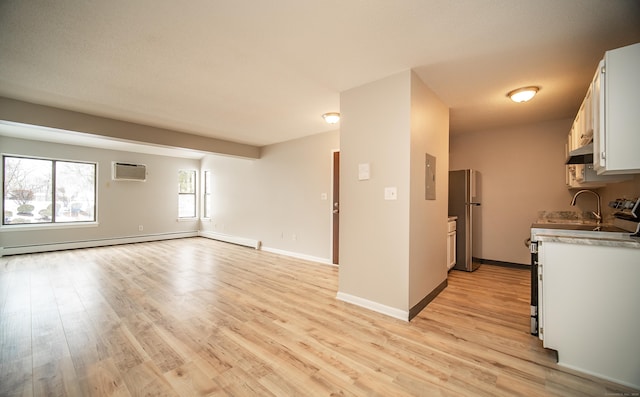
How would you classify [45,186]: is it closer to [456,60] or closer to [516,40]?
[456,60]

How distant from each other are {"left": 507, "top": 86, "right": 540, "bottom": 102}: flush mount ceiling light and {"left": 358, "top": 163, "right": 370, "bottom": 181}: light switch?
2.00m

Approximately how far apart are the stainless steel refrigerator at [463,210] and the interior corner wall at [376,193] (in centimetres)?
231

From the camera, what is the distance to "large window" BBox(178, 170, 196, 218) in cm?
798

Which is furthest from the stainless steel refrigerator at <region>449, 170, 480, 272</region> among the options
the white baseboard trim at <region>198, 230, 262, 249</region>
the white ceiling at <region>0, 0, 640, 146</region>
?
the white baseboard trim at <region>198, 230, 262, 249</region>

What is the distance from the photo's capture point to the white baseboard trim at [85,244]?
→ 5293 mm

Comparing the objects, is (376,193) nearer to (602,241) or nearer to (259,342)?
(602,241)

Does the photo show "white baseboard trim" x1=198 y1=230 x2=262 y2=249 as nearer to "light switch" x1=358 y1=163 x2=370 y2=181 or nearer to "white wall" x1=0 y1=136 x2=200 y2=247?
"white wall" x1=0 y1=136 x2=200 y2=247

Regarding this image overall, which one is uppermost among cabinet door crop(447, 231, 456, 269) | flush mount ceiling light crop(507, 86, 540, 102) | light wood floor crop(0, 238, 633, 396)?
flush mount ceiling light crop(507, 86, 540, 102)

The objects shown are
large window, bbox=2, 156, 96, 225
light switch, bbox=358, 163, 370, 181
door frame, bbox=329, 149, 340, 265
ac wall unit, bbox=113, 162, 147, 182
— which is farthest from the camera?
ac wall unit, bbox=113, 162, 147, 182

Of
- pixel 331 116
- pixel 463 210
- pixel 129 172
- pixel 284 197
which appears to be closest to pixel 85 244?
pixel 129 172

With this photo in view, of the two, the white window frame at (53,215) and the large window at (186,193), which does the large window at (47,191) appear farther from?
the large window at (186,193)

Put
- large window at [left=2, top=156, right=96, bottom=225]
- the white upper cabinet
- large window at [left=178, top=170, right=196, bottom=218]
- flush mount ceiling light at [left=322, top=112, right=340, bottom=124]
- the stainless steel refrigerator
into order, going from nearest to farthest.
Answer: the white upper cabinet → flush mount ceiling light at [left=322, top=112, right=340, bottom=124] → the stainless steel refrigerator → large window at [left=2, top=156, right=96, bottom=225] → large window at [left=178, top=170, right=196, bottom=218]

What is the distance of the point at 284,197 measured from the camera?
5.60m

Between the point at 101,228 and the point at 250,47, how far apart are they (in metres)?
6.84
